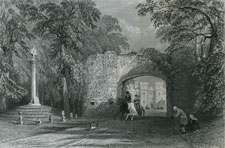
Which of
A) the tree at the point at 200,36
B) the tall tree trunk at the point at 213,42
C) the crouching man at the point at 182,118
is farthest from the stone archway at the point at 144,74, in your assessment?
the tall tree trunk at the point at 213,42

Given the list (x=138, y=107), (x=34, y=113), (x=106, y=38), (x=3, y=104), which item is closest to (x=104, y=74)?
(x=106, y=38)

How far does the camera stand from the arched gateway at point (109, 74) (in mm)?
8938

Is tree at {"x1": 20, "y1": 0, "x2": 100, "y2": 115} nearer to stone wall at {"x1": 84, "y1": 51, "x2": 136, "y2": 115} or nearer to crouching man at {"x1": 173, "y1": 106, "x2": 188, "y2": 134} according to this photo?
stone wall at {"x1": 84, "y1": 51, "x2": 136, "y2": 115}

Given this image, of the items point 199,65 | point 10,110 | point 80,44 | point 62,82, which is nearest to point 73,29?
point 80,44

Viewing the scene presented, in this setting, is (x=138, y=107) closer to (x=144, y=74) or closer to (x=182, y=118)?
(x=144, y=74)

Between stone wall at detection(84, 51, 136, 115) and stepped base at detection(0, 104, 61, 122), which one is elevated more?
stone wall at detection(84, 51, 136, 115)

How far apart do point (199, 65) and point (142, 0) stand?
1391 mm

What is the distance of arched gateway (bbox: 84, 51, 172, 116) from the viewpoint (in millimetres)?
8938

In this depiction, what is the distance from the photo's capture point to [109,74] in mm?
9633

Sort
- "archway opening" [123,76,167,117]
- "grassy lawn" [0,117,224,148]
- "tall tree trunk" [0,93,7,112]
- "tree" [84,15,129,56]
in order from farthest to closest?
"archway opening" [123,76,167,117] → "tree" [84,15,129,56] → "tall tree trunk" [0,93,7,112] → "grassy lawn" [0,117,224,148]

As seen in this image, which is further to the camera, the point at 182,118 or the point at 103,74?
the point at 103,74

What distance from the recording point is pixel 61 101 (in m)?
9.26

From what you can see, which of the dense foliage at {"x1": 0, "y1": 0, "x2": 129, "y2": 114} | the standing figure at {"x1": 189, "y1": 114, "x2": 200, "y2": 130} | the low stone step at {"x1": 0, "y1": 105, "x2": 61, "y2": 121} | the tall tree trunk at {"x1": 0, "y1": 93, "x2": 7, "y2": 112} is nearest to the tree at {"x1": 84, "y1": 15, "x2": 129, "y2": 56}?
the dense foliage at {"x1": 0, "y1": 0, "x2": 129, "y2": 114}

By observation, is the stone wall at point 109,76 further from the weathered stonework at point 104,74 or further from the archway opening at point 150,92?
the archway opening at point 150,92
